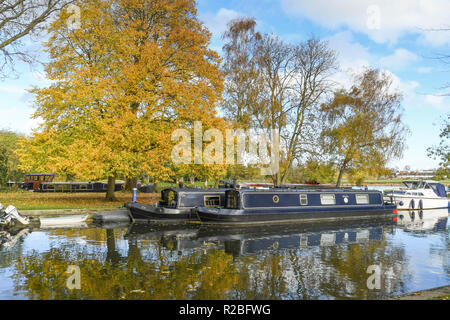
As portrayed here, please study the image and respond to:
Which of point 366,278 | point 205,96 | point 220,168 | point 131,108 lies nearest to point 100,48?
point 131,108

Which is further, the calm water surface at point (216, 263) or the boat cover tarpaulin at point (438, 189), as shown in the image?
the boat cover tarpaulin at point (438, 189)

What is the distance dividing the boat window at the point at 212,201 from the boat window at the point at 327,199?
6685 mm

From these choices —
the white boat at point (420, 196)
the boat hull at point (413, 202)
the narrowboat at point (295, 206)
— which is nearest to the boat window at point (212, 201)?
the narrowboat at point (295, 206)

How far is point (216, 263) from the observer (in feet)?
35.0

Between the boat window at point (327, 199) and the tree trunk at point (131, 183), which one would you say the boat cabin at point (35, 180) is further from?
the boat window at point (327, 199)

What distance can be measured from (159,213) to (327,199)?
10.7 m

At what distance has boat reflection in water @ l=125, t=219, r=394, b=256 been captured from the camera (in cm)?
1369

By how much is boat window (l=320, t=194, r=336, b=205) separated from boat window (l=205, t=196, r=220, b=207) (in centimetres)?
668

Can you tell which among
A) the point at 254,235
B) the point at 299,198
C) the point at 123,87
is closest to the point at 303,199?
the point at 299,198

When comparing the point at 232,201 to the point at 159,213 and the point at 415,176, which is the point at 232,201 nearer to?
the point at 159,213

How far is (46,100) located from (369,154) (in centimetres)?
2769

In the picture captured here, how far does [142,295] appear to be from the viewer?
7547mm

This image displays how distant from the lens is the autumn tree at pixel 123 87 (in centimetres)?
2166

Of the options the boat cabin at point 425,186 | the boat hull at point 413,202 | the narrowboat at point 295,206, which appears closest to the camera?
the narrowboat at point 295,206
